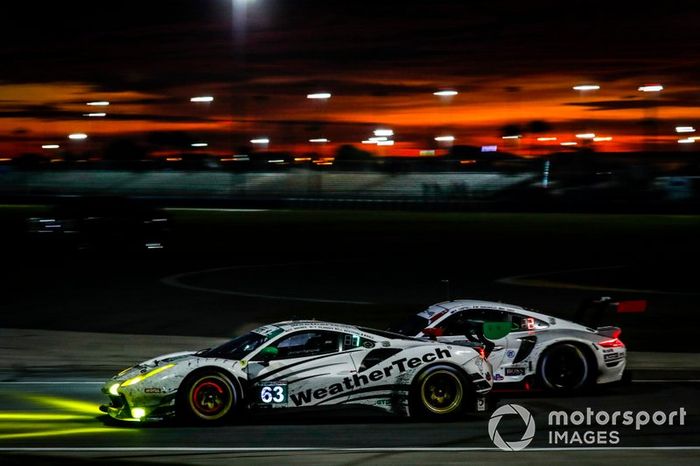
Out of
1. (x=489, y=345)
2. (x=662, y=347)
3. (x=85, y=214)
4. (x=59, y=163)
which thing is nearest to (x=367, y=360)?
(x=489, y=345)

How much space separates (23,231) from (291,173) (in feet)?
153

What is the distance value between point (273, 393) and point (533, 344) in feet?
11.1

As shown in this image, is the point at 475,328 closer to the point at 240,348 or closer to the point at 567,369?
the point at 567,369

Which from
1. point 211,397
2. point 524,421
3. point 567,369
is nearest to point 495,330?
point 524,421

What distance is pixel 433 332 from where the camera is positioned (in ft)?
38.0

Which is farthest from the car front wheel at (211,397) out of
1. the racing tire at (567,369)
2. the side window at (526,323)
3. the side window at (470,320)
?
the racing tire at (567,369)

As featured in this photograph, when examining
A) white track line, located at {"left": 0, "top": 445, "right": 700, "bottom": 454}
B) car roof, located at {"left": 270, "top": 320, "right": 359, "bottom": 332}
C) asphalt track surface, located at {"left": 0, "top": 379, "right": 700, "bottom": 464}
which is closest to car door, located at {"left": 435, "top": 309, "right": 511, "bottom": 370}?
asphalt track surface, located at {"left": 0, "top": 379, "right": 700, "bottom": 464}

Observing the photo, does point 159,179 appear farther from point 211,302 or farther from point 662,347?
point 662,347

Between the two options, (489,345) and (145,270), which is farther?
(145,270)

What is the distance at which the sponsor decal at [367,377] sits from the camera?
32.7 ft

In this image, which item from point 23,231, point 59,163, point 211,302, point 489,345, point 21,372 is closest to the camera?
point 489,345

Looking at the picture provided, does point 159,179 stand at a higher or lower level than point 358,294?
higher

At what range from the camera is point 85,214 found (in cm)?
3009
